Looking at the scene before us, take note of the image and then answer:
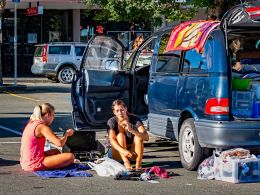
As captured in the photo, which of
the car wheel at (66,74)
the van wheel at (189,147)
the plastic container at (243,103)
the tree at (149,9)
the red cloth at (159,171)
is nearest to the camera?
the plastic container at (243,103)

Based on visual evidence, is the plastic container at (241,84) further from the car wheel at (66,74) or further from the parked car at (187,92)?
the car wheel at (66,74)

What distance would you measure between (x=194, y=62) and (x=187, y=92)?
440mm

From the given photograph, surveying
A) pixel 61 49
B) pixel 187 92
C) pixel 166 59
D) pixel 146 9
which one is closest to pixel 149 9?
pixel 146 9

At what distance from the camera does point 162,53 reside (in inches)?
415

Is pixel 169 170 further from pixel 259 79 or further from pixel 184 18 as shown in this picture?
pixel 184 18

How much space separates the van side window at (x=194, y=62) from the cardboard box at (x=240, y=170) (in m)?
1.31

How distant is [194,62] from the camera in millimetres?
9422

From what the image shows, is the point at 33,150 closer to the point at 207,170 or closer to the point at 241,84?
the point at 207,170

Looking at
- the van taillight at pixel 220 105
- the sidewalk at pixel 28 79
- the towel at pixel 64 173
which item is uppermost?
the van taillight at pixel 220 105

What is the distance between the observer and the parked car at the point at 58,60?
1070 inches

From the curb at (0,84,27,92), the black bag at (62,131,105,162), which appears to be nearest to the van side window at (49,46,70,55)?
the curb at (0,84,27,92)

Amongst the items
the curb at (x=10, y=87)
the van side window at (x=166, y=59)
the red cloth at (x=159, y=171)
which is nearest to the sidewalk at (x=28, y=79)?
the curb at (x=10, y=87)

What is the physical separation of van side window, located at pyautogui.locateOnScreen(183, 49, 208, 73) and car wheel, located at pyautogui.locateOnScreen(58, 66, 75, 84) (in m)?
17.9

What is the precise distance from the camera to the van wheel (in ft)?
30.0
